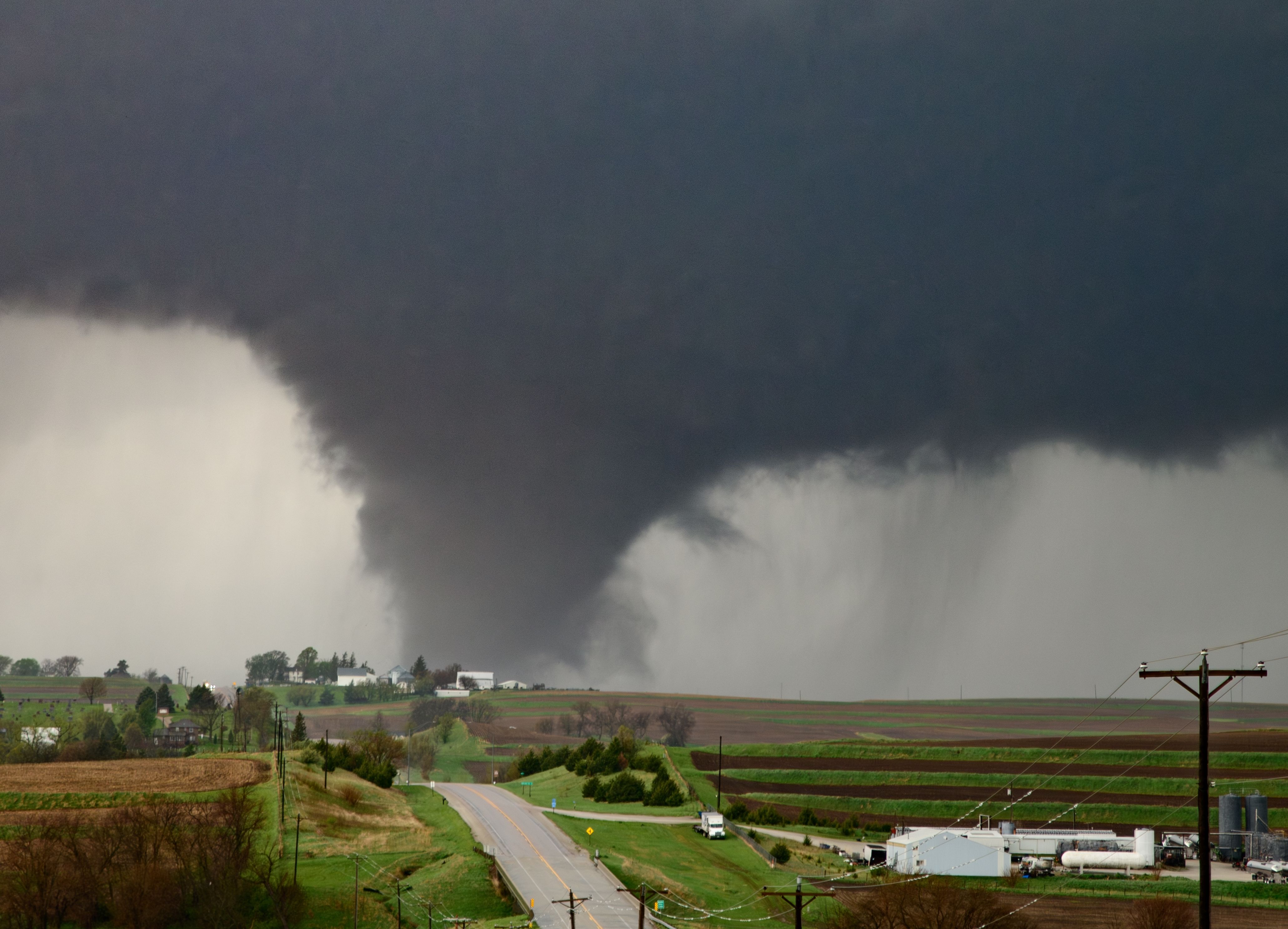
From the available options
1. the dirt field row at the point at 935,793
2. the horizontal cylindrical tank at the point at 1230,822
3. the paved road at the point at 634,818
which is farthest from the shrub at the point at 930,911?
the dirt field row at the point at 935,793

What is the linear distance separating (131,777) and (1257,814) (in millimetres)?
130556

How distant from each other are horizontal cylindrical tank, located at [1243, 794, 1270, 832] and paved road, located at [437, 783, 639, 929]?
3035 inches

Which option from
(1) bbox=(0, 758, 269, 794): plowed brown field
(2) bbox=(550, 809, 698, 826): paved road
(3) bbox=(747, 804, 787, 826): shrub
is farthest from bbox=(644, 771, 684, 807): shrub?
(1) bbox=(0, 758, 269, 794): plowed brown field

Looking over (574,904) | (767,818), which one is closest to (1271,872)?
(767,818)

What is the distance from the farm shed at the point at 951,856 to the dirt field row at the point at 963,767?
192 ft

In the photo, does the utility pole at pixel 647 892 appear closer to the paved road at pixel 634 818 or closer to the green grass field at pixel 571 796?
the paved road at pixel 634 818

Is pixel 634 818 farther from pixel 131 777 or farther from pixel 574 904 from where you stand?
pixel 131 777

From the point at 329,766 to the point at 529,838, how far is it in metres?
50.7

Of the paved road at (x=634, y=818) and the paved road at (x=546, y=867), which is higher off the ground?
the paved road at (x=546, y=867)

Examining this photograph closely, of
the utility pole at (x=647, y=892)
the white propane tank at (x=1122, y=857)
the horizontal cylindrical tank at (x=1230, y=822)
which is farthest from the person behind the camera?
the horizontal cylindrical tank at (x=1230, y=822)

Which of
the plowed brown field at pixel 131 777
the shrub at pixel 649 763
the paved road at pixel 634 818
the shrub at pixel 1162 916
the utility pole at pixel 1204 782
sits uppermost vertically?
the utility pole at pixel 1204 782

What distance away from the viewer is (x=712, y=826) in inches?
5012

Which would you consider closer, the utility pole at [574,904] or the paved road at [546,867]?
the utility pole at [574,904]

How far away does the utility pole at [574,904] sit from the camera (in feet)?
246
